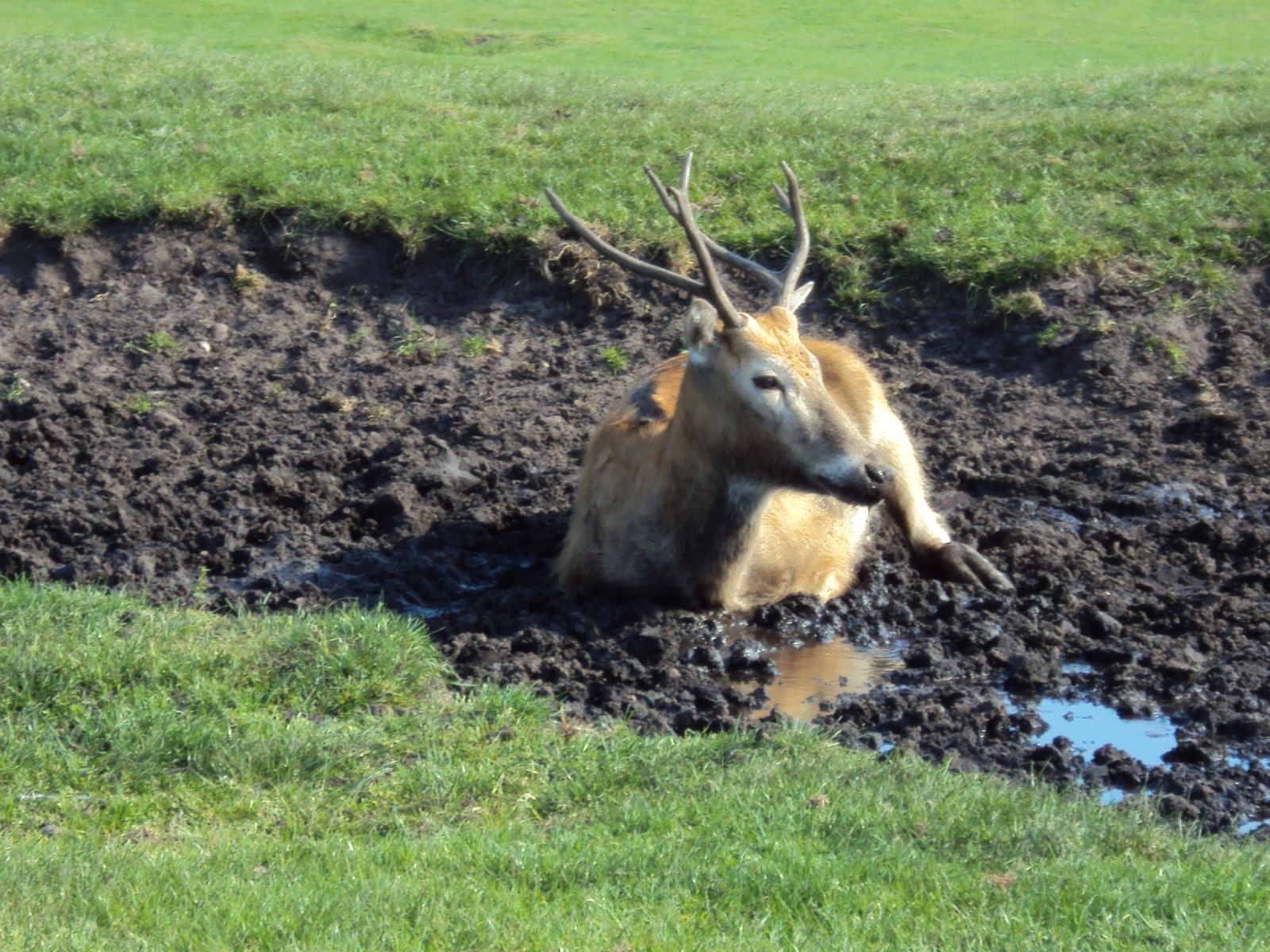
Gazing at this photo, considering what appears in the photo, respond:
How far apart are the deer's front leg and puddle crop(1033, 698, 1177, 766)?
1243 mm

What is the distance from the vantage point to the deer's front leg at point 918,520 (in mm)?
7336

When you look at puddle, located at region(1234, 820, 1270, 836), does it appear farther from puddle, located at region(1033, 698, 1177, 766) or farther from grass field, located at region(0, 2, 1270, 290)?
grass field, located at region(0, 2, 1270, 290)

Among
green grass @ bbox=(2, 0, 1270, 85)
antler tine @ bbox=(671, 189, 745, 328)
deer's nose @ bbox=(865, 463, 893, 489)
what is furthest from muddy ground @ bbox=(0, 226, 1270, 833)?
green grass @ bbox=(2, 0, 1270, 85)

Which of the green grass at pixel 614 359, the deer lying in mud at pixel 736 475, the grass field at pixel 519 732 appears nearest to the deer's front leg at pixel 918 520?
the deer lying in mud at pixel 736 475

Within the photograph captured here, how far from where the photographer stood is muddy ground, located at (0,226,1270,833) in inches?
237

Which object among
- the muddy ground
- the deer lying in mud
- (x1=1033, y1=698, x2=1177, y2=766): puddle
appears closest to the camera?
(x1=1033, y1=698, x2=1177, y2=766): puddle

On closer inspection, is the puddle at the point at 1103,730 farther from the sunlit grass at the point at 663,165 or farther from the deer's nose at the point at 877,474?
the sunlit grass at the point at 663,165

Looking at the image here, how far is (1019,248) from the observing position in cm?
994

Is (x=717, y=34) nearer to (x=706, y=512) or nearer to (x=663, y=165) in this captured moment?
(x=663, y=165)

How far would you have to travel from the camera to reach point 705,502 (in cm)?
666

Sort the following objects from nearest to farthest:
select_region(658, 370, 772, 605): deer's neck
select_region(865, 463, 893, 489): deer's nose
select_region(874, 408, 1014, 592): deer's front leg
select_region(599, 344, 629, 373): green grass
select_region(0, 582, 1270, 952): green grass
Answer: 1. select_region(0, 582, 1270, 952): green grass
2. select_region(865, 463, 893, 489): deer's nose
3. select_region(658, 370, 772, 605): deer's neck
4. select_region(874, 408, 1014, 592): deer's front leg
5. select_region(599, 344, 629, 373): green grass

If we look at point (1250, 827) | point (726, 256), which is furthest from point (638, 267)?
point (1250, 827)

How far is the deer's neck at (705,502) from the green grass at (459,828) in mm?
1293

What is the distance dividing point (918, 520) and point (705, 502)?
143 centimetres
